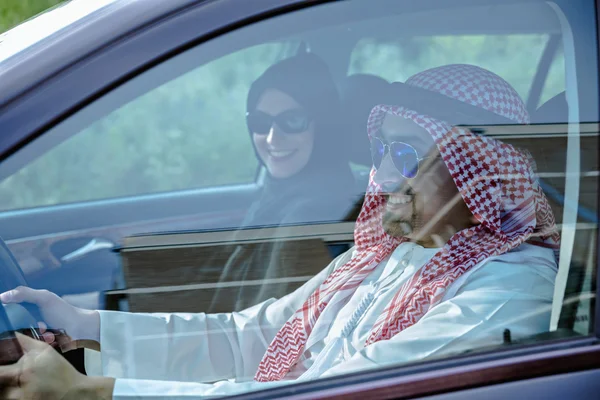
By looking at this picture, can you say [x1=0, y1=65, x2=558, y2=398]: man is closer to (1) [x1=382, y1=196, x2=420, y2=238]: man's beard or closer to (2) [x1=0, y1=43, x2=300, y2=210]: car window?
(1) [x1=382, y1=196, x2=420, y2=238]: man's beard

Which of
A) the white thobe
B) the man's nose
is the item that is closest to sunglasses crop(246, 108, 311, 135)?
the man's nose

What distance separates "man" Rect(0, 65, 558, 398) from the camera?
182 centimetres

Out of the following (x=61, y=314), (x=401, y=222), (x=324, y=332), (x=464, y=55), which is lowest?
(x=324, y=332)

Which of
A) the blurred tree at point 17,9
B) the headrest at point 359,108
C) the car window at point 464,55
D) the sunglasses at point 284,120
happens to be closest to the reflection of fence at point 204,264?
the headrest at point 359,108

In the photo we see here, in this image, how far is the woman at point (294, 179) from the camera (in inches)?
80.8

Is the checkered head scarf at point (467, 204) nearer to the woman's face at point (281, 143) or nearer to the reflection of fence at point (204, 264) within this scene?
the reflection of fence at point (204, 264)

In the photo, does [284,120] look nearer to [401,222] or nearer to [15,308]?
[401,222]

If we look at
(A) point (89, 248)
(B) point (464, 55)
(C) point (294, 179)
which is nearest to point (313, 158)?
(C) point (294, 179)

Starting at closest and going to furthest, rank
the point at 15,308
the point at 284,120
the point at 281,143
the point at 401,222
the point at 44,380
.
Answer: the point at 44,380 → the point at 15,308 → the point at 401,222 → the point at 284,120 → the point at 281,143

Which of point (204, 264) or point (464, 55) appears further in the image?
point (464, 55)

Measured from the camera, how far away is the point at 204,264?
204cm

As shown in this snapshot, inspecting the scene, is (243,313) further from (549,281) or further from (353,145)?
(549,281)

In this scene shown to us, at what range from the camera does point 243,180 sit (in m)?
2.81

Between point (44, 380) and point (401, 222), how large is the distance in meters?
1.01
